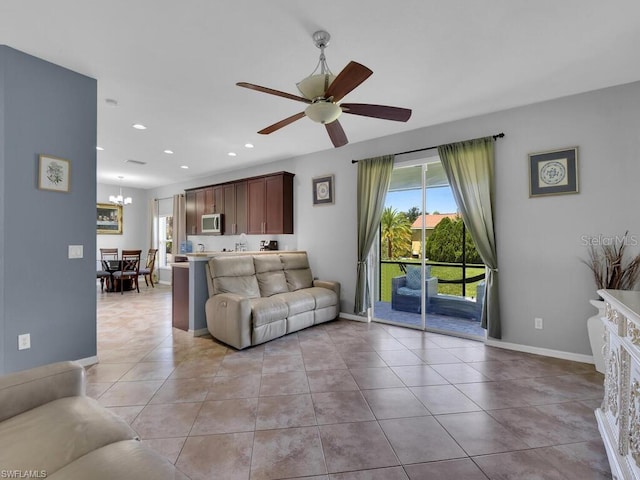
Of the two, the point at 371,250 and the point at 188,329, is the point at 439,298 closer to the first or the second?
the point at 371,250

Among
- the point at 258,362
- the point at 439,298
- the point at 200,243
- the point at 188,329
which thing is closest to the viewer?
the point at 258,362

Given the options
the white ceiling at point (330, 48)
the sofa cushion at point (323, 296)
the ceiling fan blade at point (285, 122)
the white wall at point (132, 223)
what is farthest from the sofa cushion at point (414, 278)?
the white wall at point (132, 223)

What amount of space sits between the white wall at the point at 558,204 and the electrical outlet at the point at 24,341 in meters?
3.67

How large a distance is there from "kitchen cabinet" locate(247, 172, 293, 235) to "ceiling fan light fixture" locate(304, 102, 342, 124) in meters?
3.27

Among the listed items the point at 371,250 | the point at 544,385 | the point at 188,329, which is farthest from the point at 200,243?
the point at 544,385

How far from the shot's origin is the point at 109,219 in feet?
27.2

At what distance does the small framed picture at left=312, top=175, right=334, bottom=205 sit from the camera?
198 inches

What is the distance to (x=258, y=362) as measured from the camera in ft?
10.3

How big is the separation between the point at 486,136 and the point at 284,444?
3848 mm

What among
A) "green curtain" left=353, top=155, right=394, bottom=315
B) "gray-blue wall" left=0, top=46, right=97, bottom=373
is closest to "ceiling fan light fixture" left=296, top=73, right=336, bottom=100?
"gray-blue wall" left=0, top=46, right=97, bottom=373

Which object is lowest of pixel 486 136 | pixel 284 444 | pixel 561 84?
pixel 284 444

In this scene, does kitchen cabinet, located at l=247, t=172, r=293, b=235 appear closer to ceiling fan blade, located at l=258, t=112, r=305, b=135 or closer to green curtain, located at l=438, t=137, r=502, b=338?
ceiling fan blade, located at l=258, t=112, r=305, b=135

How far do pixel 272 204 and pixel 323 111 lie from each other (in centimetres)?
354

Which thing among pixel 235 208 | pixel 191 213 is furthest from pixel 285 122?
pixel 191 213
